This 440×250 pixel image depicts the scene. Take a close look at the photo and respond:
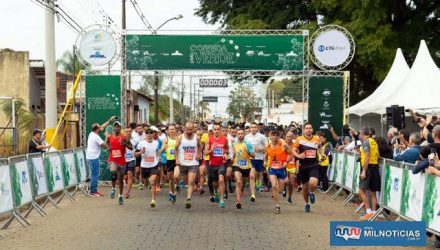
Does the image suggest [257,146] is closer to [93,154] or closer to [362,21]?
[93,154]

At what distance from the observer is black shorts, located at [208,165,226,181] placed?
15055 mm

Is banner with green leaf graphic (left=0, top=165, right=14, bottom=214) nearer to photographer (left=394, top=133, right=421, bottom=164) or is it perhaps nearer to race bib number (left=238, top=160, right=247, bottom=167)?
race bib number (left=238, top=160, right=247, bottom=167)

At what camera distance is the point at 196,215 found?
530 inches

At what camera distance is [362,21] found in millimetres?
29375

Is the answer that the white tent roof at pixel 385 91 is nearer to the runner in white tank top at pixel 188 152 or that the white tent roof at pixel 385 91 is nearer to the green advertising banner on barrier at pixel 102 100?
the green advertising banner on barrier at pixel 102 100

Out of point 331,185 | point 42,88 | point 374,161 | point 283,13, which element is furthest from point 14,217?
point 42,88

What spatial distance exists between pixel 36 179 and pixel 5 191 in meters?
2.27

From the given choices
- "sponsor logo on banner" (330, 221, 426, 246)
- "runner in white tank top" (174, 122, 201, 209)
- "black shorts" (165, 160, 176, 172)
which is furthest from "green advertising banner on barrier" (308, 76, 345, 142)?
"sponsor logo on banner" (330, 221, 426, 246)

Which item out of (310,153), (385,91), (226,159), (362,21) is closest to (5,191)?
(226,159)

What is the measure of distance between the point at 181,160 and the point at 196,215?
1.78 m

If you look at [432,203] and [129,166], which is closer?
[432,203]

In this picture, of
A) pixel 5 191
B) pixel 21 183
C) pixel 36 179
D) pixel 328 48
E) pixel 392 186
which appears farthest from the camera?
pixel 328 48

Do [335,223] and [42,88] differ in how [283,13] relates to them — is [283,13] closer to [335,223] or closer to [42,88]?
[42,88]

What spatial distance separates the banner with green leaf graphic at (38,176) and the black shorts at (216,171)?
3.80m
